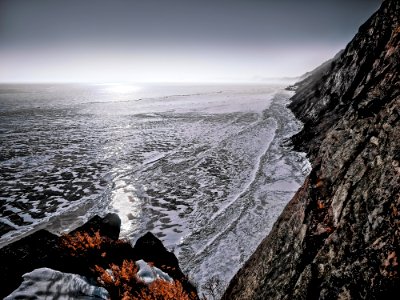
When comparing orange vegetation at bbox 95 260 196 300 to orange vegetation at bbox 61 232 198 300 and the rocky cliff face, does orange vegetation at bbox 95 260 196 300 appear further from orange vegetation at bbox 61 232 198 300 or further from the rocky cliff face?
the rocky cliff face

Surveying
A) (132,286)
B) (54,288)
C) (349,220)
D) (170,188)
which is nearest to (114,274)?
(132,286)

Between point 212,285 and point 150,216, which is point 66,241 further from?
point 150,216

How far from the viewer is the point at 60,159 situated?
22922 millimetres

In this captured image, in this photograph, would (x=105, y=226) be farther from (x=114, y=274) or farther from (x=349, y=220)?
(x=349, y=220)

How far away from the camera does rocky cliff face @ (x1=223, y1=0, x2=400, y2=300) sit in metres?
3.29

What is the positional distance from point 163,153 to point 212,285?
17150 mm

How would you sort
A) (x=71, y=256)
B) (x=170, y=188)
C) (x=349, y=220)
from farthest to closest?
Result: (x=170, y=188), (x=71, y=256), (x=349, y=220)

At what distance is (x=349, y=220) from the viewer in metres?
3.92

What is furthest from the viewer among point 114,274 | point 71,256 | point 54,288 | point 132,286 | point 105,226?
point 105,226

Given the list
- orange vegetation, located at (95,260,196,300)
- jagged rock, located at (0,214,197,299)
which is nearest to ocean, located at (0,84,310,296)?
jagged rock, located at (0,214,197,299)

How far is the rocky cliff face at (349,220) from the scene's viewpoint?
10.8ft

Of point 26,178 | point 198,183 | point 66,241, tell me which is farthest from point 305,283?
point 26,178

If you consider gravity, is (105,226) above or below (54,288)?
below

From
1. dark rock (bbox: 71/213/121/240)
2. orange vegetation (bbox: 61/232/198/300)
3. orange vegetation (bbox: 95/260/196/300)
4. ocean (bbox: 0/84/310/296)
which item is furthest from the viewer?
ocean (bbox: 0/84/310/296)
